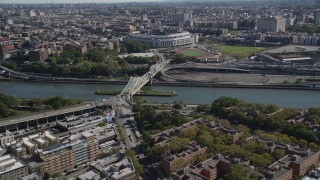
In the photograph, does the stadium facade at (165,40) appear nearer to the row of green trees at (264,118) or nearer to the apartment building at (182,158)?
the row of green trees at (264,118)

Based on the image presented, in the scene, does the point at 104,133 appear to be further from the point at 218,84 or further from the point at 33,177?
the point at 218,84

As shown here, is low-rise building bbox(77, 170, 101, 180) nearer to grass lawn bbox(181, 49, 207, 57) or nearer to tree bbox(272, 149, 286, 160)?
tree bbox(272, 149, 286, 160)

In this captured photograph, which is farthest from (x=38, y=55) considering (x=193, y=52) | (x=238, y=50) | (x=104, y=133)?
(x=104, y=133)

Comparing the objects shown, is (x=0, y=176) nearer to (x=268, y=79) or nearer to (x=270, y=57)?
(x=268, y=79)

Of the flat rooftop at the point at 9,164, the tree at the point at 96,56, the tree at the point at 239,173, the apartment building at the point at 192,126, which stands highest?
the tree at the point at 96,56

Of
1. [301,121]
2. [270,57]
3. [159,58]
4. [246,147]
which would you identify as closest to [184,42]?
[159,58]

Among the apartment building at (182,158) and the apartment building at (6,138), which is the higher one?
the apartment building at (182,158)

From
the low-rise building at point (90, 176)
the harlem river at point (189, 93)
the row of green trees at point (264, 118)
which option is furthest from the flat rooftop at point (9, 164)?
the harlem river at point (189, 93)
